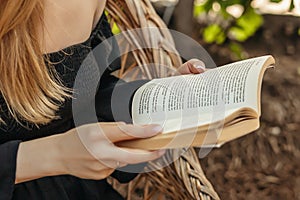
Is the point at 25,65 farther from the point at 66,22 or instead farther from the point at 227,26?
the point at 227,26

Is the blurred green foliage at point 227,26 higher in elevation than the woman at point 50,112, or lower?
lower

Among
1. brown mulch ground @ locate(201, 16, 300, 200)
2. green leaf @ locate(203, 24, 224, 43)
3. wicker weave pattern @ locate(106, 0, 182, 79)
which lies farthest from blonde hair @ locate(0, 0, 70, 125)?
green leaf @ locate(203, 24, 224, 43)

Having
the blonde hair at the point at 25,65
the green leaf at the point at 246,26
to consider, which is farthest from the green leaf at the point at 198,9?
the blonde hair at the point at 25,65

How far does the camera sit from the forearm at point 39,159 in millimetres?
1011

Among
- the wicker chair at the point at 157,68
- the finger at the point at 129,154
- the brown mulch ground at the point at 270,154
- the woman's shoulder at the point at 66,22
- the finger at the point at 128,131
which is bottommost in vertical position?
the brown mulch ground at the point at 270,154

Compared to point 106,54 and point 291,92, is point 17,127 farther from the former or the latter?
point 291,92

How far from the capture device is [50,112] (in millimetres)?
1116

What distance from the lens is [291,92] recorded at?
209cm

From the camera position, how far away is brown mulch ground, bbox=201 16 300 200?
71.7 inches

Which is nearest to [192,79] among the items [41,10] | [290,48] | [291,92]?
[41,10]

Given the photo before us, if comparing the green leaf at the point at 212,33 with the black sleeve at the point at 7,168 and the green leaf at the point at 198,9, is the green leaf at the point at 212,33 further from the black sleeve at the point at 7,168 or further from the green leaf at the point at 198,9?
the black sleeve at the point at 7,168

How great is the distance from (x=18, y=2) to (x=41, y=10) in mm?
64

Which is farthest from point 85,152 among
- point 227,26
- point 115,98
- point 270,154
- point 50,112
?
point 227,26

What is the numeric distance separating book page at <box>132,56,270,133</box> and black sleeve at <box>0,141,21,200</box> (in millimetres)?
181
